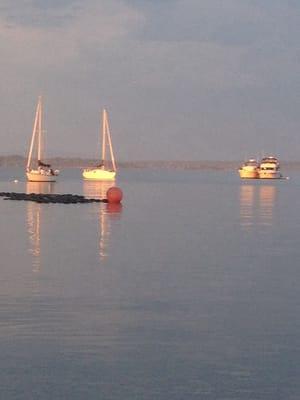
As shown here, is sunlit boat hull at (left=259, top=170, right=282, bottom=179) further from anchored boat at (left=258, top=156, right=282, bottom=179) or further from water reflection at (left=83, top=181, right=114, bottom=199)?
water reflection at (left=83, top=181, right=114, bottom=199)

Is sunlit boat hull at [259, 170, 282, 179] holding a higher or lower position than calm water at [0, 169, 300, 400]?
lower

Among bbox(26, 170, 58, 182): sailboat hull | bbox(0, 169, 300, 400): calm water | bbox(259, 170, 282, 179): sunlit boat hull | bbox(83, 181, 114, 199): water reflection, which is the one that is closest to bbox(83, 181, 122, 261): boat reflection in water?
bbox(0, 169, 300, 400): calm water

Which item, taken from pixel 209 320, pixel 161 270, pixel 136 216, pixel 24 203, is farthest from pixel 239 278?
pixel 24 203

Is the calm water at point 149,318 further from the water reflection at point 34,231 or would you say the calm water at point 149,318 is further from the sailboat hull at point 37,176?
the sailboat hull at point 37,176

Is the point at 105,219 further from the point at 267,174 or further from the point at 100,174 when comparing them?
the point at 267,174

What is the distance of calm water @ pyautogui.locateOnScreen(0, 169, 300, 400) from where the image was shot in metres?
9.91

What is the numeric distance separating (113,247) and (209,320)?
10.9 metres

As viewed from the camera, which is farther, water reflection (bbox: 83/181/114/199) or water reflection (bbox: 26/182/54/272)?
water reflection (bbox: 83/181/114/199)

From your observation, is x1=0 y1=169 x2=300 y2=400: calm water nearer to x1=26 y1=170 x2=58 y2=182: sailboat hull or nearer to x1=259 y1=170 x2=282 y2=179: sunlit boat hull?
x1=26 y1=170 x2=58 y2=182: sailboat hull

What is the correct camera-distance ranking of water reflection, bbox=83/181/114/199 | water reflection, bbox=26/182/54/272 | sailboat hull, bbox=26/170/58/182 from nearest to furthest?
water reflection, bbox=26/182/54/272 < water reflection, bbox=83/181/114/199 < sailboat hull, bbox=26/170/58/182

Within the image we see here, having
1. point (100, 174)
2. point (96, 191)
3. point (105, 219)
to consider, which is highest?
point (100, 174)

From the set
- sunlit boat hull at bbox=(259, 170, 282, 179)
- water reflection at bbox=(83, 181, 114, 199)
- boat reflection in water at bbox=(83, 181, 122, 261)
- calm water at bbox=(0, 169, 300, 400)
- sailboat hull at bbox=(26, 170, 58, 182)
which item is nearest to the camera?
calm water at bbox=(0, 169, 300, 400)

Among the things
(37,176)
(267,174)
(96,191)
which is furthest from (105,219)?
(267,174)

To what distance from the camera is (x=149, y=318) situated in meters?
13.4
